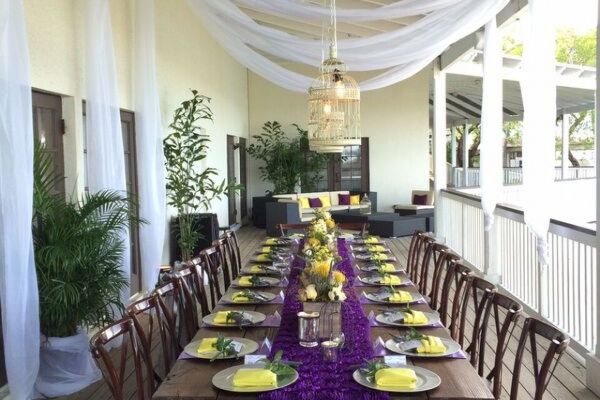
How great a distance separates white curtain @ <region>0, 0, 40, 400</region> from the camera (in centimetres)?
327

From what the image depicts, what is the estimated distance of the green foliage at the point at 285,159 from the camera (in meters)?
13.3

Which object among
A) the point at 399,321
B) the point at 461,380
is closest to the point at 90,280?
the point at 399,321

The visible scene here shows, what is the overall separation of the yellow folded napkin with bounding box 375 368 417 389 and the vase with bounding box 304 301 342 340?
458 mm

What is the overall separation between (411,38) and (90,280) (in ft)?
10.6

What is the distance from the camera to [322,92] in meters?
4.66

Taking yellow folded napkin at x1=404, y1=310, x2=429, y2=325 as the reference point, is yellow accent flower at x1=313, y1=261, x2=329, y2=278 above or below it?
above

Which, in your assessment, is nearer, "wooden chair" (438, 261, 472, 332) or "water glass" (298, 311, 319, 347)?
"water glass" (298, 311, 319, 347)

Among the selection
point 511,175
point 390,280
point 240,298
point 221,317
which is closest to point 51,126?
point 240,298

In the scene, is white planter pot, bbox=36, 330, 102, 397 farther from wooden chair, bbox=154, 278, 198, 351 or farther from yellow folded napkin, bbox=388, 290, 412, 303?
yellow folded napkin, bbox=388, 290, 412, 303

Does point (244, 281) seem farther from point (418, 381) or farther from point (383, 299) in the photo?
point (418, 381)

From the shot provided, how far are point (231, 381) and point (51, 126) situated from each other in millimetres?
3166

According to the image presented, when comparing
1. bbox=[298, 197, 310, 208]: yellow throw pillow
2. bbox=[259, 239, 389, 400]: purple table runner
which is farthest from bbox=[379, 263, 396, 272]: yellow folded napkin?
bbox=[298, 197, 310, 208]: yellow throw pillow

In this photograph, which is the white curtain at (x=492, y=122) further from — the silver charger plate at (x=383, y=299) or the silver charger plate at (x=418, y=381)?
the silver charger plate at (x=418, y=381)

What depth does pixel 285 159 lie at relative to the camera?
13.3 meters
